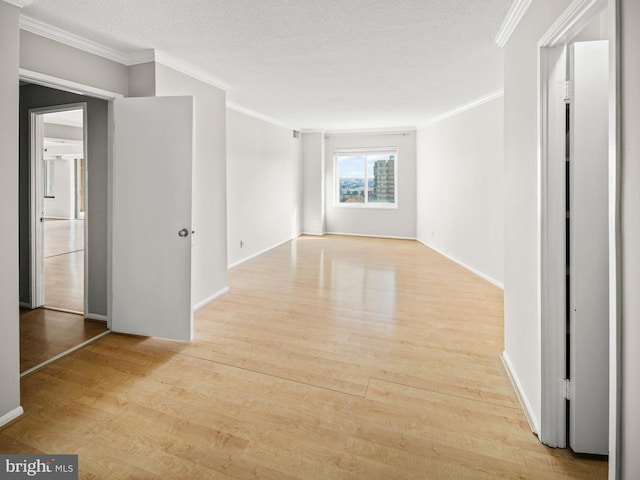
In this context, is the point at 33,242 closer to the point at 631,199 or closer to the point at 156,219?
the point at 156,219

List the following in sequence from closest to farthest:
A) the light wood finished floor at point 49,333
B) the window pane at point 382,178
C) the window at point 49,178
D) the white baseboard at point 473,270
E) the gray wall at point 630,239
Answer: the gray wall at point 630,239 < the light wood finished floor at point 49,333 < the white baseboard at point 473,270 < the window pane at point 382,178 < the window at point 49,178

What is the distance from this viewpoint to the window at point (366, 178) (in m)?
8.59

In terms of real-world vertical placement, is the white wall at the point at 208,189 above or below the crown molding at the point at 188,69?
below

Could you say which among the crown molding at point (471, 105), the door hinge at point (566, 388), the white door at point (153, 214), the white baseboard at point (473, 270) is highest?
the crown molding at point (471, 105)

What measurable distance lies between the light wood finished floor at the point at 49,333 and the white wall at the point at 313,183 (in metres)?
5.91

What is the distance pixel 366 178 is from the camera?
8.79 m

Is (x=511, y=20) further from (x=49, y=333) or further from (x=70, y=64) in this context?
(x=49, y=333)

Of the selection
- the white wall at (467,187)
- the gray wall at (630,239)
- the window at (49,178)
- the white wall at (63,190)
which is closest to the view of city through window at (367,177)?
the white wall at (467,187)

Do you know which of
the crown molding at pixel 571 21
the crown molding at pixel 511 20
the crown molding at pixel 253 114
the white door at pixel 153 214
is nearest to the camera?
the crown molding at pixel 571 21

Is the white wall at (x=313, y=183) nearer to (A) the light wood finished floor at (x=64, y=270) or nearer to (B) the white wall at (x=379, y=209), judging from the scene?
(B) the white wall at (x=379, y=209)

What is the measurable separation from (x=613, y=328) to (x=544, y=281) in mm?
767

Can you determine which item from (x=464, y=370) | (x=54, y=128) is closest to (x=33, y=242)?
(x=464, y=370)

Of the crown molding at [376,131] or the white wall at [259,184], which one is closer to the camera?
the white wall at [259,184]

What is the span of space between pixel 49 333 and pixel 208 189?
199 cm
